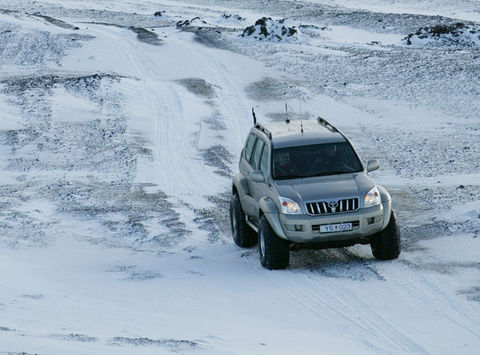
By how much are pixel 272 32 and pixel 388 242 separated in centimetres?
2907

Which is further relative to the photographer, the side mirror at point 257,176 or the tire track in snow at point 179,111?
the tire track in snow at point 179,111

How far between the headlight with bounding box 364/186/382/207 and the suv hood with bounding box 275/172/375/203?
2.1 inches

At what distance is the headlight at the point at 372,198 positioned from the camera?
454 inches

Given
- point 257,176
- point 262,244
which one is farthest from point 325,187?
point 262,244

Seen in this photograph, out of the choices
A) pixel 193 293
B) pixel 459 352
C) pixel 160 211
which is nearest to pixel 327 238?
pixel 193 293

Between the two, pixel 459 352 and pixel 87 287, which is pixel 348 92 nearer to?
pixel 87 287

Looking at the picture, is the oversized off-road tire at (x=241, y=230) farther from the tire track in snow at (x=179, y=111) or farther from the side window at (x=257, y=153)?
the tire track in snow at (x=179, y=111)

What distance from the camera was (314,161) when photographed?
12.5 m

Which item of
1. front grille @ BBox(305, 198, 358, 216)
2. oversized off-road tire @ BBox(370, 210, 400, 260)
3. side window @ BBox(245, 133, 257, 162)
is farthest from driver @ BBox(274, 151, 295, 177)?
oversized off-road tire @ BBox(370, 210, 400, 260)

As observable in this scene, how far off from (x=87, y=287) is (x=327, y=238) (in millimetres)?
3068

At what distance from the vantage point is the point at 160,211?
51.7ft

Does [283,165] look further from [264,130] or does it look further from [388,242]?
[388,242]

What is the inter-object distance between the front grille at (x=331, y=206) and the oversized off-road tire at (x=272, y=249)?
0.58 m

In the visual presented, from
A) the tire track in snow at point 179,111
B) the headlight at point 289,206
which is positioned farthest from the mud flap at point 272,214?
the tire track in snow at point 179,111
